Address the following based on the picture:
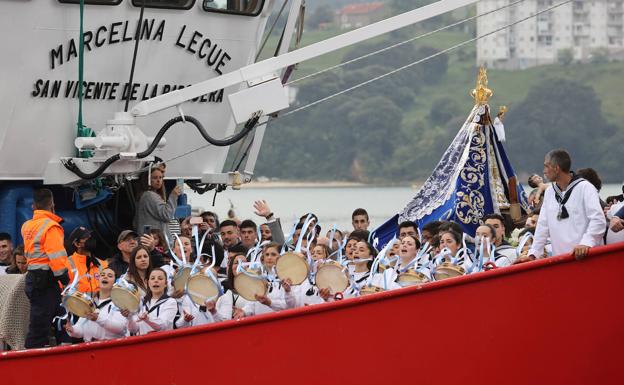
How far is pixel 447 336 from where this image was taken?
9.66 meters

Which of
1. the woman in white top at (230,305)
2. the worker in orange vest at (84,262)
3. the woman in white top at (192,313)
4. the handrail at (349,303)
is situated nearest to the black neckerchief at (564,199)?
the handrail at (349,303)

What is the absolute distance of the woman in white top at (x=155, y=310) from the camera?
1049 cm

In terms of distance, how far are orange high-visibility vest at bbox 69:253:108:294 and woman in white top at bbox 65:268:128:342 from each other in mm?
358

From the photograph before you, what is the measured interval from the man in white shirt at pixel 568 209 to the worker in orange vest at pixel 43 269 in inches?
134

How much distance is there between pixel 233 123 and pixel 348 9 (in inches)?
1880

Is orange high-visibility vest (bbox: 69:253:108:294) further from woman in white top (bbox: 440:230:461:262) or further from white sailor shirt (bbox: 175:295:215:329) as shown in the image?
woman in white top (bbox: 440:230:461:262)

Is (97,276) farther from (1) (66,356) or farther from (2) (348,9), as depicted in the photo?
(2) (348,9)

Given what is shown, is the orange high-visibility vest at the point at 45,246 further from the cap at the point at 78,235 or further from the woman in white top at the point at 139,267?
the woman in white top at the point at 139,267

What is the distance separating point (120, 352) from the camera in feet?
34.2

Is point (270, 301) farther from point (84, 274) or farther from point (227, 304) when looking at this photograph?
point (84, 274)

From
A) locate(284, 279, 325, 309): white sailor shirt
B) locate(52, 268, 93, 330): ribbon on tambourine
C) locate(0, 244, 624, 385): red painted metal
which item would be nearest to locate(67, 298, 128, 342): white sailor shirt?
locate(52, 268, 93, 330): ribbon on tambourine

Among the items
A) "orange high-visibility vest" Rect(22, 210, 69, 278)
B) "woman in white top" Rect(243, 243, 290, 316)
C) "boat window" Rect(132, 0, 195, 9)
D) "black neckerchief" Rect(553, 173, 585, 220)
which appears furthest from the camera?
"boat window" Rect(132, 0, 195, 9)

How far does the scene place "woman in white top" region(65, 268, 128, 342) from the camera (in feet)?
34.9

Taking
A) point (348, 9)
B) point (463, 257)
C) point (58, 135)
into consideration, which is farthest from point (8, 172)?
point (348, 9)
